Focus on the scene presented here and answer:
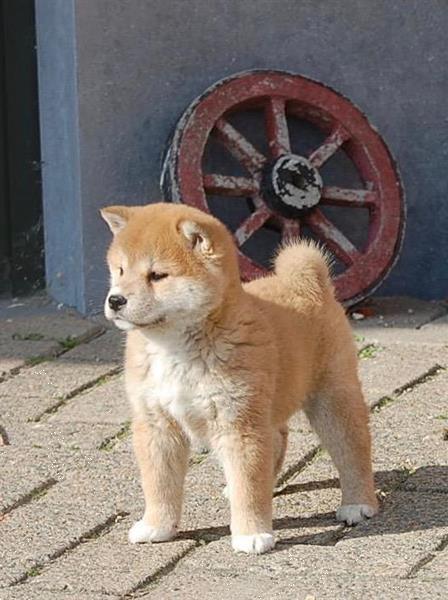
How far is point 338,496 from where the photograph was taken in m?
4.86

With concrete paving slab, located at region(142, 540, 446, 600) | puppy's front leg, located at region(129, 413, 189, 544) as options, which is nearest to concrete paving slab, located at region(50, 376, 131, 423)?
puppy's front leg, located at region(129, 413, 189, 544)

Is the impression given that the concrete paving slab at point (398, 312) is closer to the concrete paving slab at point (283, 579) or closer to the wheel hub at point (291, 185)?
the wheel hub at point (291, 185)

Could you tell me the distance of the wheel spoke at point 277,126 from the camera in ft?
23.5

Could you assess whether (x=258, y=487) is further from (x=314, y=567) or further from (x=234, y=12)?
(x=234, y=12)

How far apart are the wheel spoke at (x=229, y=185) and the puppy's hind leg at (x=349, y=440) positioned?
95.6 inches

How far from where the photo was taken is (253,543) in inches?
169

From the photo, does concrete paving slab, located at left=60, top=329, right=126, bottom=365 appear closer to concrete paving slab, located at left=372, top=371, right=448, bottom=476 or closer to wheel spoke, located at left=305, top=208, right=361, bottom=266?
wheel spoke, located at left=305, top=208, right=361, bottom=266

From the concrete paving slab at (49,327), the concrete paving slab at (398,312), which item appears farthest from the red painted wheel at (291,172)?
the concrete paving slab at (49,327)

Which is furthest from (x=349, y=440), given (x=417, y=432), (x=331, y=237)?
(x=331, y=237)

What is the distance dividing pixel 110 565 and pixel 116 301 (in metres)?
0.76

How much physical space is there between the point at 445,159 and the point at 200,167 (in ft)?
4.56

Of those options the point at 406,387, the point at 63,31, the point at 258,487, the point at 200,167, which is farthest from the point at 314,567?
the point at 63,31

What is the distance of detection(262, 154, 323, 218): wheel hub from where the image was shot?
703cm

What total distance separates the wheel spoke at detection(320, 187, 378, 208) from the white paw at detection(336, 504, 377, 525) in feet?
9.25
